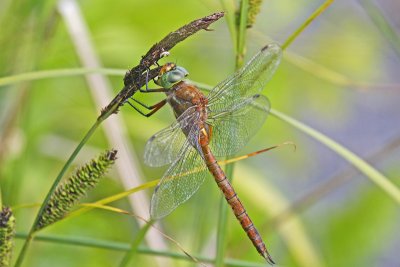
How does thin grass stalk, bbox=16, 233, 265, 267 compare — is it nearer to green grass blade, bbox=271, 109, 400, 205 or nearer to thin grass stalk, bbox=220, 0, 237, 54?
green grass blade, bbox=271, 109, 400, 205

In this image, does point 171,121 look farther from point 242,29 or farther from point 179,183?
point 242,29

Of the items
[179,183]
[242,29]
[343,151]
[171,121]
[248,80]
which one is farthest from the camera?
[171,121]

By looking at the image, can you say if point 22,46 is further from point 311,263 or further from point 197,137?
point 311,263

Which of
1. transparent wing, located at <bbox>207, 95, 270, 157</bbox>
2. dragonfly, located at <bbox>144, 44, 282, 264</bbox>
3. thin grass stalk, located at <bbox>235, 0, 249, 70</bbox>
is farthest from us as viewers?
transparent wing, located at <bbox>207, 95, 270, 157</bbox>

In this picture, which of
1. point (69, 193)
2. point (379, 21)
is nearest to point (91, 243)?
point (69, 193)

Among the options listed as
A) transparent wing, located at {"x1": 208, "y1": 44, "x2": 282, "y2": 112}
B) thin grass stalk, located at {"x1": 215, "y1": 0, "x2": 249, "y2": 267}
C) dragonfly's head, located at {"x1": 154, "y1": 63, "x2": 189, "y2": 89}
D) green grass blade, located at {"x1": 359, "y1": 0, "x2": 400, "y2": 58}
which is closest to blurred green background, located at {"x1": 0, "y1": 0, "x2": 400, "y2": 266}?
green grass blade, located at {"x1": 359, "y1": 0, "x2": 400, "y2": 58}

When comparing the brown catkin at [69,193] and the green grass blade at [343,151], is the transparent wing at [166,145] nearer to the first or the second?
the green grass blade at [343,151]

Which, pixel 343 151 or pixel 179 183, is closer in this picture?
pixel 343 151

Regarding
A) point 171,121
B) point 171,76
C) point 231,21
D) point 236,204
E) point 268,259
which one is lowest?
point 268,259
